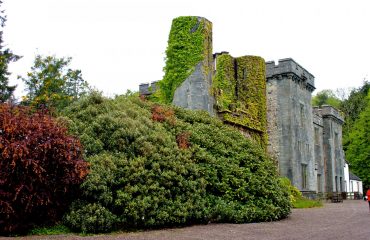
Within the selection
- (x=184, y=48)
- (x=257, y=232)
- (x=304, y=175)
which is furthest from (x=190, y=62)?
(x=304, y=175)

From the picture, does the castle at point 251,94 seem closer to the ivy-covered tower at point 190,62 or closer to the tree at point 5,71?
the ivy-covered tower at point 190,62

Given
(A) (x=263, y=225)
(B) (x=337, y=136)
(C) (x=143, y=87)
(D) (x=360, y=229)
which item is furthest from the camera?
(B) (x=337, y=136)

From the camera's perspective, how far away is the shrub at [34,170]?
33.4ft

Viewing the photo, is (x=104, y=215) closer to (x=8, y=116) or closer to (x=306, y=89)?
(x=8, y=116)

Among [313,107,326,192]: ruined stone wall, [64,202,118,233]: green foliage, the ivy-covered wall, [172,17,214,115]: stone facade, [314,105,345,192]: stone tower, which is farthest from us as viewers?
[314,105,345,192]: stone tower

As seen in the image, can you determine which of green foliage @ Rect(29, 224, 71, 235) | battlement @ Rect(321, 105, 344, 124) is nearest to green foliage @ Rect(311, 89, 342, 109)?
battlement @ Rect(321, 105, 344, 124)

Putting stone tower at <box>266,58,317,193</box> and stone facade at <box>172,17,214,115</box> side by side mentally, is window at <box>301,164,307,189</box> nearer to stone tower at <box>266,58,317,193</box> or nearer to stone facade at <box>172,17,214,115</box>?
stone tower at <box>266,58,317,193</box>

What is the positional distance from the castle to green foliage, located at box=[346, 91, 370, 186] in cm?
1439

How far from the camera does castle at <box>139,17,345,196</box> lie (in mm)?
22203

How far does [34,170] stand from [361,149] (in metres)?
49.1

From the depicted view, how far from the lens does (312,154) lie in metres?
35.8

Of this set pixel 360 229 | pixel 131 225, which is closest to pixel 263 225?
pixel 360 229

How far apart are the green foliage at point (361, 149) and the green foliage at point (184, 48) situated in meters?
36.5

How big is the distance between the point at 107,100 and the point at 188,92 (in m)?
8.03
